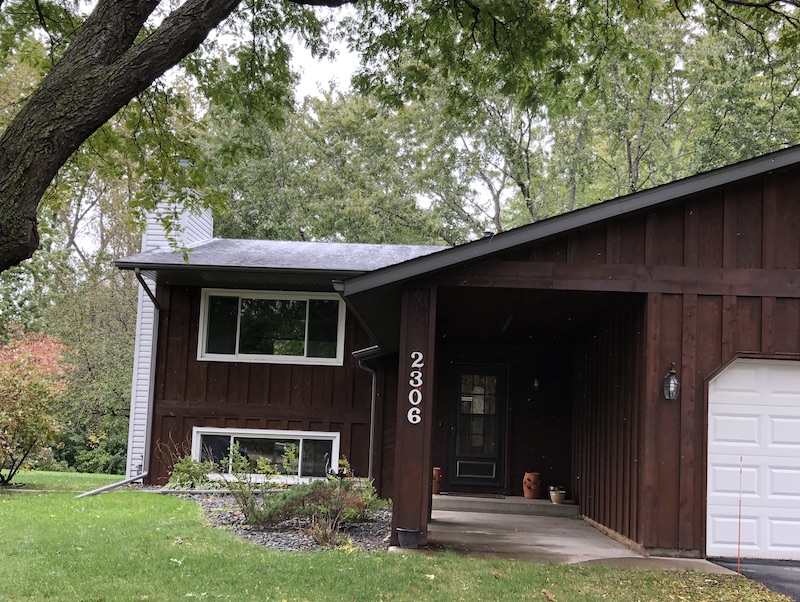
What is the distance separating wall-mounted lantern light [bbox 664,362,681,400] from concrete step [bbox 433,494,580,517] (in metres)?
4.04

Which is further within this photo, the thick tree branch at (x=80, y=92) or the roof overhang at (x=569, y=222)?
the roof overhang at (x=569, y=222)

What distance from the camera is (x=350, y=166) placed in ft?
85.8

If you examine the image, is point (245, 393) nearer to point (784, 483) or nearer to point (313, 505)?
point (313, 505)

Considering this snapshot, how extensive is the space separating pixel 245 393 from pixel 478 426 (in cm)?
385

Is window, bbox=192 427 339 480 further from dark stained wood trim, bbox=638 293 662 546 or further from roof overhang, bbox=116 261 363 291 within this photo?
dark stained wood trim, bbox=638 293 662 546

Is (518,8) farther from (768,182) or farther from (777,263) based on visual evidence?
(777,263)

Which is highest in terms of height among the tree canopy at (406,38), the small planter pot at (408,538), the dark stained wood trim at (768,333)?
the tree canopy at (406,38)

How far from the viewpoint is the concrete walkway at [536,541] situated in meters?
7.32

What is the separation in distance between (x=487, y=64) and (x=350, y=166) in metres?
17.5

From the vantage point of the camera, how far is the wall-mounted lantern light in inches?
304

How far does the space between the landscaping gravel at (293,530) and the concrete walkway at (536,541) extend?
58 cm

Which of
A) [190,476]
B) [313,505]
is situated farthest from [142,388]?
[313,505]

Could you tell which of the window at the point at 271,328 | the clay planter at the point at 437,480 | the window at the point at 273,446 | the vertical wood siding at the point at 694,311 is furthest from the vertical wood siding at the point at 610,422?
the window at the point at 271,328

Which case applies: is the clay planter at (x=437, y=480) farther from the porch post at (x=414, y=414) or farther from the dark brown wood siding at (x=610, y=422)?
the porch post at (x=414, y=414)
